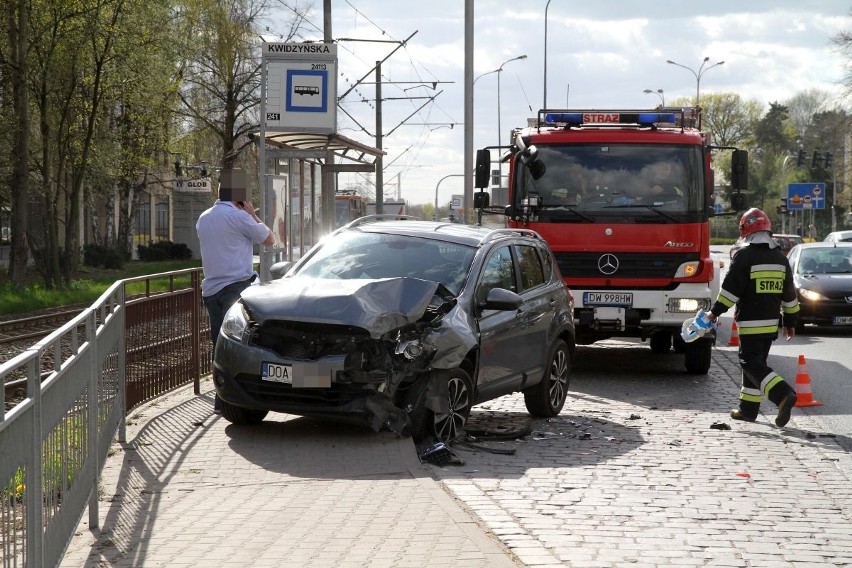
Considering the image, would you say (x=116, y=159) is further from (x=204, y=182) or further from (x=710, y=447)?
(x=710, y=447)

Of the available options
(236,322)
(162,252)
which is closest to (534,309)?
(236,322)

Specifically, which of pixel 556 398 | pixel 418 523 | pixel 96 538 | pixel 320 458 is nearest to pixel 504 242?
pixel 556 398

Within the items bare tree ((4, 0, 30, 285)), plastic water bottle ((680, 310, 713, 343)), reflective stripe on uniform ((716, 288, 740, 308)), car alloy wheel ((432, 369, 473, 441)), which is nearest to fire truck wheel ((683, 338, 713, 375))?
plastic water bottle ((680, 310, 713, 343))

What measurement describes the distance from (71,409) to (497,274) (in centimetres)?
552

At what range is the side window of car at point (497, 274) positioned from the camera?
1006 cm

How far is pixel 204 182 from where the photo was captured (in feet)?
171

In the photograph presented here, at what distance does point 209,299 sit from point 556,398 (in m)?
3.23

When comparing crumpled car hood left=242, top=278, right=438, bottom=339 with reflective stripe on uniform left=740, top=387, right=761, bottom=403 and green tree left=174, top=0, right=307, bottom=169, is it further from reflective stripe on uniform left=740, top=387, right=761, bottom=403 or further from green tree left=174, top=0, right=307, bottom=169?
green tree left=174, top=0, right=307, bottom=169

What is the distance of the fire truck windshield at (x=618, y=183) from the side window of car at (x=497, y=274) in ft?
13.0

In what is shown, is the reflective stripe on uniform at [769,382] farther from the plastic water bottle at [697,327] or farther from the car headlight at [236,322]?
the car headlight at [236,322]

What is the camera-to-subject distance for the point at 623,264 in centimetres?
1450

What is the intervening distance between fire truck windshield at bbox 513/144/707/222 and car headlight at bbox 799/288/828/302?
277 inches

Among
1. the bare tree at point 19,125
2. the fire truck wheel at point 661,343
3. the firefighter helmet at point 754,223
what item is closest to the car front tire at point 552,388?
the firefighter helmet at point 754,223

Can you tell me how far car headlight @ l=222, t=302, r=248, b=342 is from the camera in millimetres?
9133
